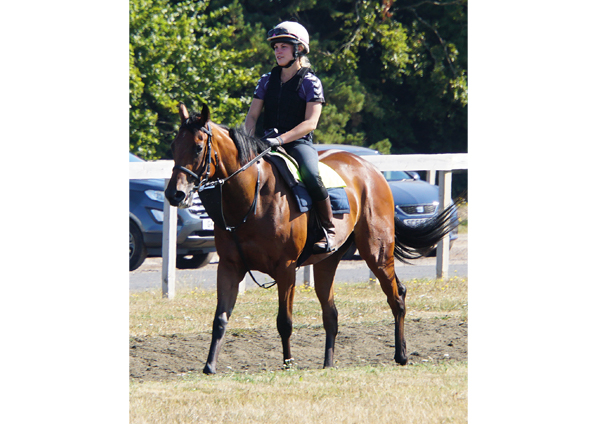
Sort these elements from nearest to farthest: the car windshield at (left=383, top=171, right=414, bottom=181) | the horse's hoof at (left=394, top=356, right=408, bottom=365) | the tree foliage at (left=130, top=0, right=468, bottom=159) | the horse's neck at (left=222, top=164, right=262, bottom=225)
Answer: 1. the horse's neck at (left=222, top=164, right=262, bottom=225)
2. the horse's hoof at (left=394, top=356, right=408, bottom=365)
3. the tree foliage at (left=130, top=0, right=468, bottom=159)
4. the car windshield at (left=383, top=171, right=414, bottom=181)

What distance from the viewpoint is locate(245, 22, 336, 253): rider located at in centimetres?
618

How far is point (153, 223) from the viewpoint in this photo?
11.2 meters

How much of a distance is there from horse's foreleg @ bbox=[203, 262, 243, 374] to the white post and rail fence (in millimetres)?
3488

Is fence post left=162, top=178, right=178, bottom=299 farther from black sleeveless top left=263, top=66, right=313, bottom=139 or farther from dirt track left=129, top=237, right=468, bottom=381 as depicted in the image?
black sleeveless top left=263, top=66, right=313, bottom=139

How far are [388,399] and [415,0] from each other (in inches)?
452

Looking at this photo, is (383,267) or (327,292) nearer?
(327,292)

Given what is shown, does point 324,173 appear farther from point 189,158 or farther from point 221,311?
point 189,158

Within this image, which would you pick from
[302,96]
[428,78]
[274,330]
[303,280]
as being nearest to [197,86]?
Answer: [428,78]

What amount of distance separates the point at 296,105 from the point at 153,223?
212 inches

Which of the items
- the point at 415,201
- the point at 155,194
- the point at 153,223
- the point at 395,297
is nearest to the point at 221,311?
the point at 395,297

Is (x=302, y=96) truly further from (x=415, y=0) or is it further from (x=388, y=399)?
(x=415, y=0)

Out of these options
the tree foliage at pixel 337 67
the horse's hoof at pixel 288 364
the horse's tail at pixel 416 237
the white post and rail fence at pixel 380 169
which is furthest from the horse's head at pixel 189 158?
the tree foliage at pixel 337 67

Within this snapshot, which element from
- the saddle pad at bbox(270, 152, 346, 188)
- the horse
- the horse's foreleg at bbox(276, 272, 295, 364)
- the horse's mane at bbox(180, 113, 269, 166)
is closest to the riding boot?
the horse
